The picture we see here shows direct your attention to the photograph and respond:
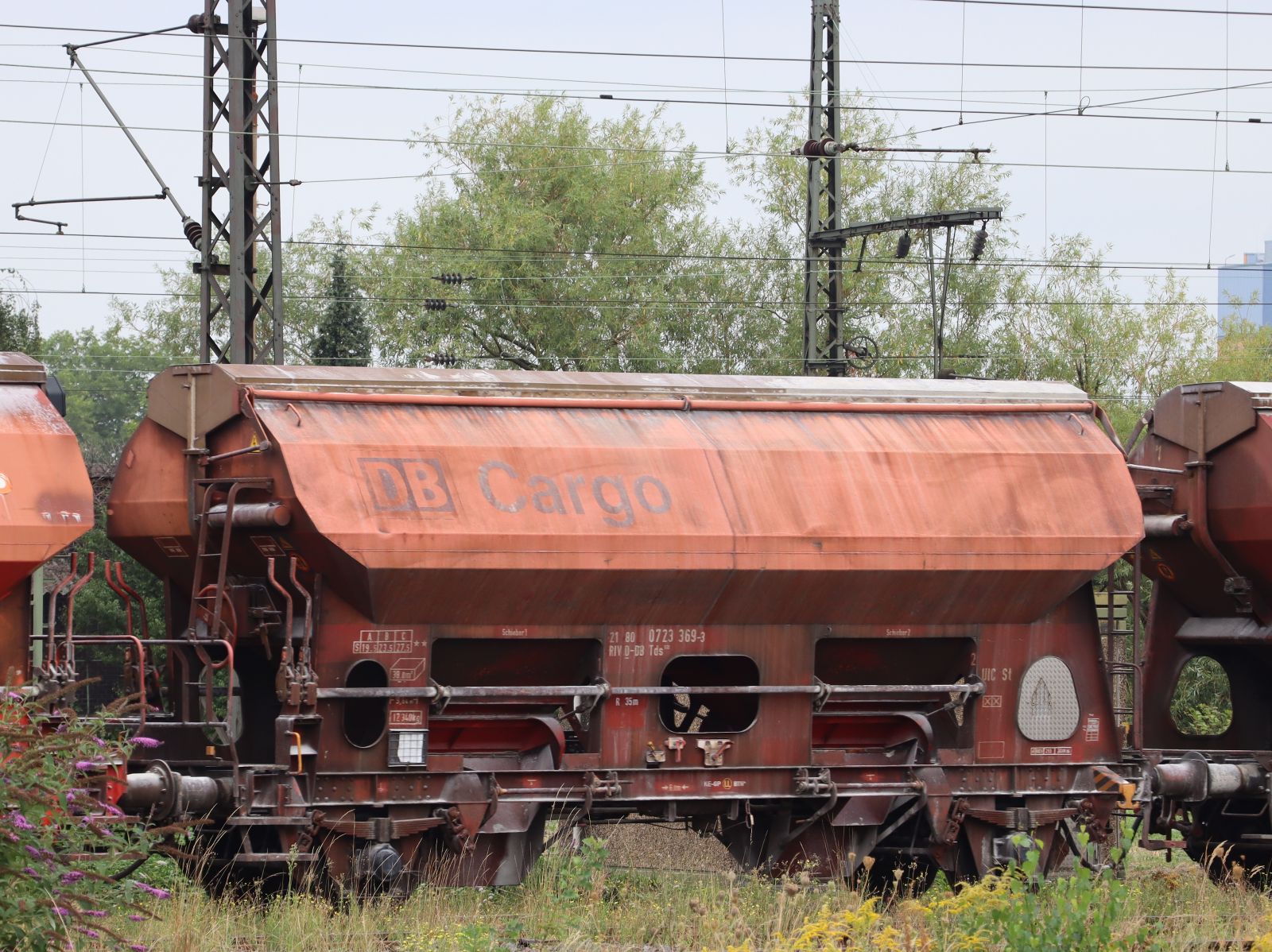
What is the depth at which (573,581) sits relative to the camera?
1258 cm

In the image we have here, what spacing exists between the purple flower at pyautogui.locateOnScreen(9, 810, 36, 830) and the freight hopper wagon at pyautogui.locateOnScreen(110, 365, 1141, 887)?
3.52 metres

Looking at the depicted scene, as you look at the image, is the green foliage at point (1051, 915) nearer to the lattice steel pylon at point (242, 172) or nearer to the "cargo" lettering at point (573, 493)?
the "cargo" lettering at point (573, 493)

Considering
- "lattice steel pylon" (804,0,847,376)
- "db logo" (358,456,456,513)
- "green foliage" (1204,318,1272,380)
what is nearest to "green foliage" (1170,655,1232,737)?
"lattice steel pylon" (804,0,847,376)

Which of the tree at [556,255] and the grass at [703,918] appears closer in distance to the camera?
the grass at [703,918]

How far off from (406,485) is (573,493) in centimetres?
127

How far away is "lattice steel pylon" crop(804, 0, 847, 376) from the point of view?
1045 inches

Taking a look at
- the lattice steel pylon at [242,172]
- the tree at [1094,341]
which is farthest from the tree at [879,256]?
the lattice steel pylon at [242,172]

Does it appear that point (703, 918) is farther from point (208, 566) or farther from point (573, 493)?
point (208, 566)

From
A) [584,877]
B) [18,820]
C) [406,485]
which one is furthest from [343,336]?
[18,820]

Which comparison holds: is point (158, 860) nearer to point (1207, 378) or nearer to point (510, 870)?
point (510, 870)

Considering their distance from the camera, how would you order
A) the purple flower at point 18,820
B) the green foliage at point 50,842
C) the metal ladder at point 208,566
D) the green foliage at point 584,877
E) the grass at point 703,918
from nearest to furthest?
the green foliage at point 50,842 < the purple flower at point 18,820 < the grass at point 703,918 < the green foliage at point 584,877 < the metal ladder at point 208,566

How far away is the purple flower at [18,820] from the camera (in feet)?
26.9

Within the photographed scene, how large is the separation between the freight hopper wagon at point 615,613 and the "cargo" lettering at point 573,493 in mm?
20

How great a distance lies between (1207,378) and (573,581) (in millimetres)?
37645
